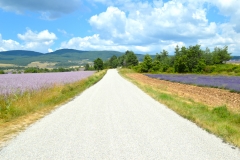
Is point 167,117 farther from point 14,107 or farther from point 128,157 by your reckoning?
point 14,107

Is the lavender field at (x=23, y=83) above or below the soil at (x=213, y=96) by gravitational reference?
above

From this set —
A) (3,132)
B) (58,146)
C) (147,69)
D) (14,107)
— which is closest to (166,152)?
(58,146)

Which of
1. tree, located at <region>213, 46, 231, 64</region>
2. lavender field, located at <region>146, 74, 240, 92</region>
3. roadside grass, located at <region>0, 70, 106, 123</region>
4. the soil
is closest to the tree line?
tree, located at <region>213, 46, 231, 64</region>

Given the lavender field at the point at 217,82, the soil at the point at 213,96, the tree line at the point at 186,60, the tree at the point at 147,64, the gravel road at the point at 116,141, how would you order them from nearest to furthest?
the gravel road at the point at 116,141 → the soil at the point at 213,96 → the lavender field at the point at 217,82 → the tree line at the point at 186,60 → the tree at the point at 147,64

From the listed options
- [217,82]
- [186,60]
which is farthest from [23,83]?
[186,60]

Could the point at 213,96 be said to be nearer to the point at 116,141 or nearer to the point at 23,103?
the point at 23,103

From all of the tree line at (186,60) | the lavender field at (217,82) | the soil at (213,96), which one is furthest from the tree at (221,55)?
the soil at (213,96)

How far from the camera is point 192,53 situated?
83.6m

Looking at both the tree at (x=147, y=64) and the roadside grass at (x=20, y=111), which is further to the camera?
the tree at (x=147, y=64)

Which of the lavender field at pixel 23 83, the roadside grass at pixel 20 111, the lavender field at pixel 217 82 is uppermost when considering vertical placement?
the lavender field at pixel 23 83

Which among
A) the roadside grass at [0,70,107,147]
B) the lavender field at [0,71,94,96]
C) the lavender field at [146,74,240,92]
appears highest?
the lavender field at [0,71,94,96]

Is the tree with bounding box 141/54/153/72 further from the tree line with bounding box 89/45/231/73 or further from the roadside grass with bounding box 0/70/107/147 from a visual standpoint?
the roadside grass with bounding box 0/70/107/147

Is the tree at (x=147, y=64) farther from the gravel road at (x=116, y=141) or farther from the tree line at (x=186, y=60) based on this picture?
the gravel road at (x=116, y=141)

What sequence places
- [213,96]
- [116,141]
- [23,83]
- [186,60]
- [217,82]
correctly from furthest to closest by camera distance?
[186,60]
[217,82]
[213,96]
[23,83]
[116,141]
